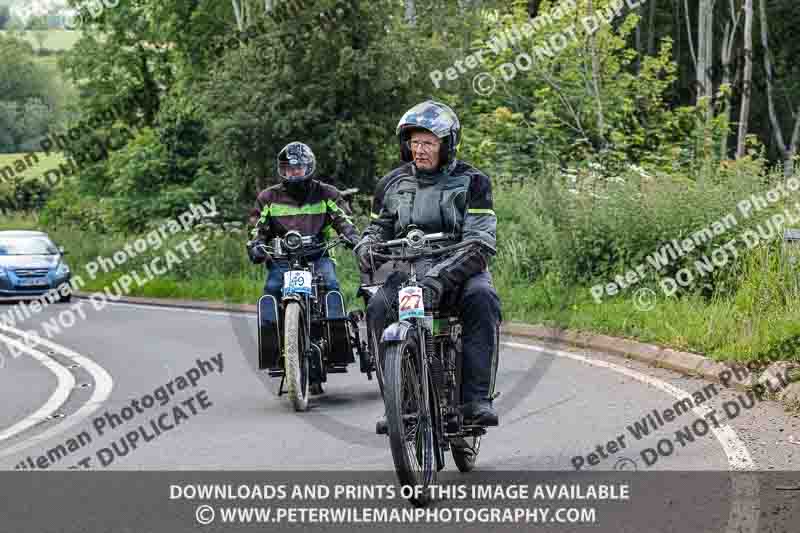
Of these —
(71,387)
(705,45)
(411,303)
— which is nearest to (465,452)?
(411,303)

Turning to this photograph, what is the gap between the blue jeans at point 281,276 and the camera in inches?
444

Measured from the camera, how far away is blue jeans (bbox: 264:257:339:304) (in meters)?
11.3

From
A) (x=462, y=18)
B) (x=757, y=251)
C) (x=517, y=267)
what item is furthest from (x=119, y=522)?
(x=462, y=18)

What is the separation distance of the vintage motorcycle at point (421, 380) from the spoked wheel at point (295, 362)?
3.07 meters

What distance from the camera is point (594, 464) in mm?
7844

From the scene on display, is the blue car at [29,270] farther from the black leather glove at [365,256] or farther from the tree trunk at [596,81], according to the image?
the black leather glove at [365,256]

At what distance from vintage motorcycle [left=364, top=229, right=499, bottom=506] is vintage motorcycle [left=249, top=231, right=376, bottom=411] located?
3.39m

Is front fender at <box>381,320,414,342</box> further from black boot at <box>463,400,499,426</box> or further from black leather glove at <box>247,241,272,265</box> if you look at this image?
black leather glove at <box>247,241,272,265</box>

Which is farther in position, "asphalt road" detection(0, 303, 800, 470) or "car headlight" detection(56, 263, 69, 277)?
"car headlight" detection(56, 263, 69, 277)

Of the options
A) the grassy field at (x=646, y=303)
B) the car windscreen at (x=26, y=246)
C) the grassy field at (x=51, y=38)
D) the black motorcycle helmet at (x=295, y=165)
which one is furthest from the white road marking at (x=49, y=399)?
the grassy field at (x=51, y=38)

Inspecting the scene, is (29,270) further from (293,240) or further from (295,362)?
(295,362)

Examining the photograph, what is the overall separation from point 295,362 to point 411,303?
3.91 meters

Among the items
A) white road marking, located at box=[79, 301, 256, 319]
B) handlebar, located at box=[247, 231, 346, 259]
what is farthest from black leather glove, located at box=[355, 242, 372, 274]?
white road marking, located at box=[79, 301, 256, 319]

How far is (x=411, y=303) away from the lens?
676 centimetres
